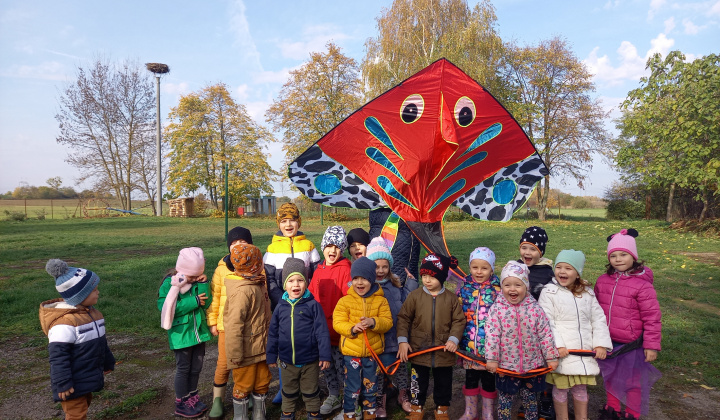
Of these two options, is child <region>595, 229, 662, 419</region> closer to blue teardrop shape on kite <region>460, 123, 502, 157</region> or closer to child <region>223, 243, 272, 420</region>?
blue teardrop shape on kite <region>460, 123, 502, 157</region>

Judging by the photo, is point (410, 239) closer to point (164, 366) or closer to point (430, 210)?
point (430, 210)

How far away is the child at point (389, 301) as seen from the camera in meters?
3.31

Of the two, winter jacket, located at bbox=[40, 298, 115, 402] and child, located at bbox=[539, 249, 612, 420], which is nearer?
winter jacket, located at bbox=[40, 298, 115, 402]

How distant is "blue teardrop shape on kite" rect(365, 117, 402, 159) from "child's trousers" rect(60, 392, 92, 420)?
308 cm

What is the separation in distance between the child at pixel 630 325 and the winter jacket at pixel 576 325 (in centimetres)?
22

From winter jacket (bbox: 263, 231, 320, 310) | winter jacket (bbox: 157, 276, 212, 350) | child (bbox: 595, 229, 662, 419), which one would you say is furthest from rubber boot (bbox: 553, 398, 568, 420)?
winter jacket (bbox: 157, 276, 212, 350)

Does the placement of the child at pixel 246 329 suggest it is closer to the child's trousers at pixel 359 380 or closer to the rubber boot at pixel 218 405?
the rubber boot at pixel 218 405

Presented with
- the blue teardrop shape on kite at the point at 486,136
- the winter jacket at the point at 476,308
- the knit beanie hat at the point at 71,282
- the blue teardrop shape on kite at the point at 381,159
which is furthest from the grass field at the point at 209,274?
the blue teardrop shape on kite at the point at 381,159

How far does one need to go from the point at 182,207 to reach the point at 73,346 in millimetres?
28967

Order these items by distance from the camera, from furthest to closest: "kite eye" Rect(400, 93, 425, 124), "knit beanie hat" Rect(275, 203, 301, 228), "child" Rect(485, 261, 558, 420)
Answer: "kite eye" Rect(400, 93, 425, 124) → "knit beanie hat" Rect(275, 203, 301, 228) → "child" Rect(485, 261, 558, 420)

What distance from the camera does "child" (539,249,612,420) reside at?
2.96 m

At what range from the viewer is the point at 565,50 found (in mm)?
26781

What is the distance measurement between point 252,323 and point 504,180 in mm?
3056

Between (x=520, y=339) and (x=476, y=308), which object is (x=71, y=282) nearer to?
(x=476, y=308)
